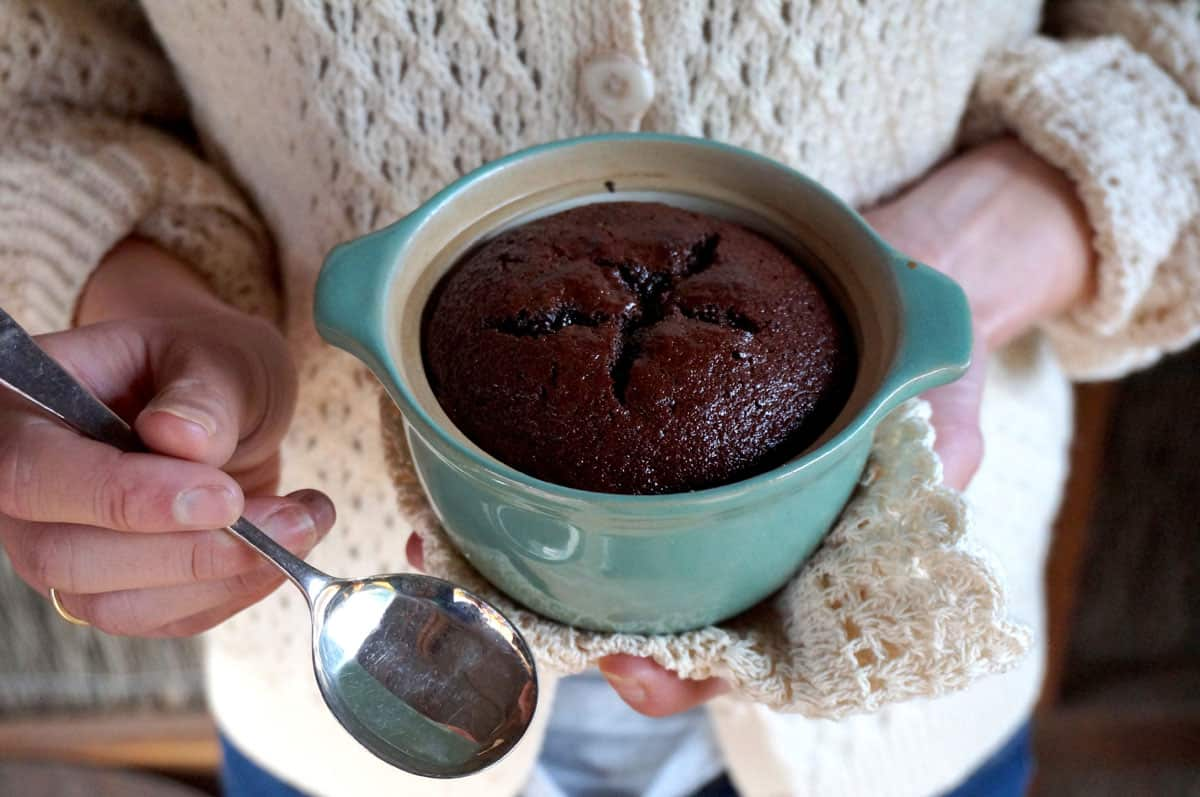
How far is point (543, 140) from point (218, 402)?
10.8 inches

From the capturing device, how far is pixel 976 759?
89 cm

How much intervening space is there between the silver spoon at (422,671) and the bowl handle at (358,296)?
13 centimetres

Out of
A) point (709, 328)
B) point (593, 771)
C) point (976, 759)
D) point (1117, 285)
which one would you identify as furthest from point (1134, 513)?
point (709, 328)

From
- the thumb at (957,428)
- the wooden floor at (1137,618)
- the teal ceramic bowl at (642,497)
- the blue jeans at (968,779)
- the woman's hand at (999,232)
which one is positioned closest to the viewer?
the teal ceramic bowl at (642,497)

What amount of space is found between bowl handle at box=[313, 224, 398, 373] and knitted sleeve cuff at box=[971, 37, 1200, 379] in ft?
1.56

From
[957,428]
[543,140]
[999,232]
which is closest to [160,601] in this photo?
[543,140]

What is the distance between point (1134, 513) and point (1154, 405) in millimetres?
189

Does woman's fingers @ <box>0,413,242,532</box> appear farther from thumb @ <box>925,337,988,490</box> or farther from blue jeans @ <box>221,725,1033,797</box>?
blue jeans @ <box>221,725,1033,797</box>

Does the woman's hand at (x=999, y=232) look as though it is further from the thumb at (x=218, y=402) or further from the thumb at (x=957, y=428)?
the thumb at (x=218, y=402)

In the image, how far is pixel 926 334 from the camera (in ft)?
1.59

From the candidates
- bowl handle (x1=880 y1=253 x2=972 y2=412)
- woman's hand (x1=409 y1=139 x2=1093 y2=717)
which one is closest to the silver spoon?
bowl handle (x1=880 y1=253 x2=972 y2=412)

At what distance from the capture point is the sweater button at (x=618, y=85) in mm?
601

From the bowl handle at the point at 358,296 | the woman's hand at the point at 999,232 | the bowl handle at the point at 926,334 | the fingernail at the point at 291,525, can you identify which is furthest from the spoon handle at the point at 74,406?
the woman's hand at the point at 999,232

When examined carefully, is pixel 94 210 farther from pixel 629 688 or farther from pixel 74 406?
pixel 629 688
